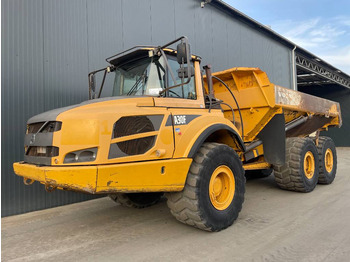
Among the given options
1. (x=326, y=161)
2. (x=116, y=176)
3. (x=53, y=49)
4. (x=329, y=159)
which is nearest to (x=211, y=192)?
(x=116, y=176)

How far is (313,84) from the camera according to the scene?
24.3 meters

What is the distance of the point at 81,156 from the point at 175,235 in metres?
1.69

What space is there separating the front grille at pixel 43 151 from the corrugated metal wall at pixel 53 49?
1901 millimetres

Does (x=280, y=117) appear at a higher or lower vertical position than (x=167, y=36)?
lower

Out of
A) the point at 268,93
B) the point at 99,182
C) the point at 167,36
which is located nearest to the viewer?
the point at 99,182

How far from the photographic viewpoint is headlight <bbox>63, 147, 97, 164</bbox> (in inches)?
111

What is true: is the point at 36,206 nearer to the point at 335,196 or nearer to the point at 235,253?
the point at 235,253

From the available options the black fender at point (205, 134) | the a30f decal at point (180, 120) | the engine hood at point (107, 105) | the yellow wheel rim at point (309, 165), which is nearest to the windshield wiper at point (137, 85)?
the engine hood at point (107, 105)

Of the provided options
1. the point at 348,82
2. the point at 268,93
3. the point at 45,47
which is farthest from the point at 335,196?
the point at 348,82

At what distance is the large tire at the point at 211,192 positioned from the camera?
3.37m

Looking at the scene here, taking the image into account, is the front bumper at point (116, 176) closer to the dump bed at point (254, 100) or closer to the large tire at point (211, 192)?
the large tire at point (211, 192)

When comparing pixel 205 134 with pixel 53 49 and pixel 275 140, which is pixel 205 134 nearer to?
pixel 275 140

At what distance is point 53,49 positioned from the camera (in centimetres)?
559

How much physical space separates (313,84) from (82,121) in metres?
25.9
